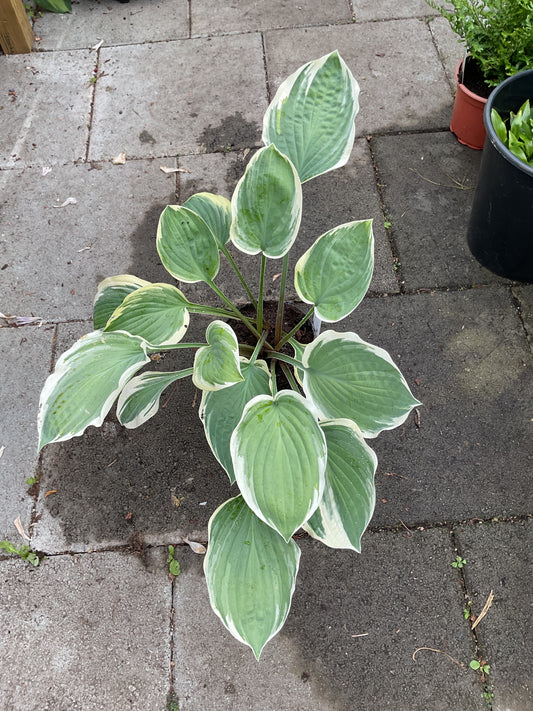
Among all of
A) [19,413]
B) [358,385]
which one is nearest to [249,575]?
[358,385]

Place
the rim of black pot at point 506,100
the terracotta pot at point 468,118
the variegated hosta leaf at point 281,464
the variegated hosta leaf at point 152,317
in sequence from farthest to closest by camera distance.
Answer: the terracotta pot at point 468,118
the rim of black pot at point 506,100
the variegated hosta leaf at point 152,317
the variegated hosta leaf at point 281,464

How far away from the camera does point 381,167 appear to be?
2.51 m

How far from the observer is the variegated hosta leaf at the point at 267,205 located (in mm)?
1388

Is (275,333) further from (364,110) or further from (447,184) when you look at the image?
(364,110)

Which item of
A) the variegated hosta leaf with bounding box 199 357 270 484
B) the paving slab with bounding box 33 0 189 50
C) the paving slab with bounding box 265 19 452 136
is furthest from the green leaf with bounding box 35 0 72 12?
the variegated hosta leaf with bounding box 199 357 270 484

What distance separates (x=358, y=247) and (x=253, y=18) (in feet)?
7.62

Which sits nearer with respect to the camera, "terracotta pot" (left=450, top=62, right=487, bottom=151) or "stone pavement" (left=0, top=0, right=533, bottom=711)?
"stone pavement" (left=0, top=0, right=533, bottom=711)

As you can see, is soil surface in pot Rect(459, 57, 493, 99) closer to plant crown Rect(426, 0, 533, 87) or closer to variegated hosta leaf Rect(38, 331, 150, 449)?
plant crown Rect(426, 0, 533, 87)

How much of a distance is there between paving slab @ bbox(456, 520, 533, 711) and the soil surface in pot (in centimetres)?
173

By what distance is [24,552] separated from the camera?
176 cm

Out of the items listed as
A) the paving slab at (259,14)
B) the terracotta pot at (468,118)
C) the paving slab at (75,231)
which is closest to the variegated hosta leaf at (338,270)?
the paving slab at (75,231)

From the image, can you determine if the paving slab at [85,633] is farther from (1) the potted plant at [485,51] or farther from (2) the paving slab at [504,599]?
(1) the potted plant at [485,51]

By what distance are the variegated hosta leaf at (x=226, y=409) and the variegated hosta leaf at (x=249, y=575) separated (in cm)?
14

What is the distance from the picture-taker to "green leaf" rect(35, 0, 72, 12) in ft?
10.1
